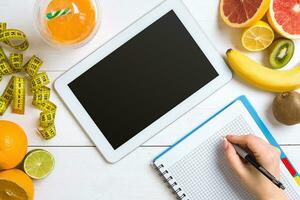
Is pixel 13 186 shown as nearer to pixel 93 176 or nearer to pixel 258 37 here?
pixel 93 176

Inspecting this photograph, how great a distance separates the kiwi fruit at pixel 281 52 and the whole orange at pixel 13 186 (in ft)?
1.88

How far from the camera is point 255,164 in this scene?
2.91ft

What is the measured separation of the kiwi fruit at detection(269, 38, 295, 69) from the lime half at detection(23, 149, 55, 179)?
1.70 ft

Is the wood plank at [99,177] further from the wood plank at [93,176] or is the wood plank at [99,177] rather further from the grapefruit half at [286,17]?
the grapefruit half at [286,17]

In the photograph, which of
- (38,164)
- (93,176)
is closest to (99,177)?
(93,176)

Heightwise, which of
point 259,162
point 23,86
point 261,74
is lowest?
point 259,162

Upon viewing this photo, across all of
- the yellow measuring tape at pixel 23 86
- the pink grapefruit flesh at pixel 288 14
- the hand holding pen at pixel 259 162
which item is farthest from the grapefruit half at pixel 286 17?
the yellow measuring tape at pixel 23 86

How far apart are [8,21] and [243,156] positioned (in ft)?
1.89

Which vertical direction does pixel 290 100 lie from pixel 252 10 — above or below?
below

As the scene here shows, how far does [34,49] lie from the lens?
944 mm

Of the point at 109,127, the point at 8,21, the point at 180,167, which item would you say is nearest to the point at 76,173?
the point at 109,127

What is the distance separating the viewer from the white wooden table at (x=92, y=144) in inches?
37.0

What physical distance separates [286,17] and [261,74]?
13cm

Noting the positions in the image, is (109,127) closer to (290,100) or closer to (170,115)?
(170,115)
